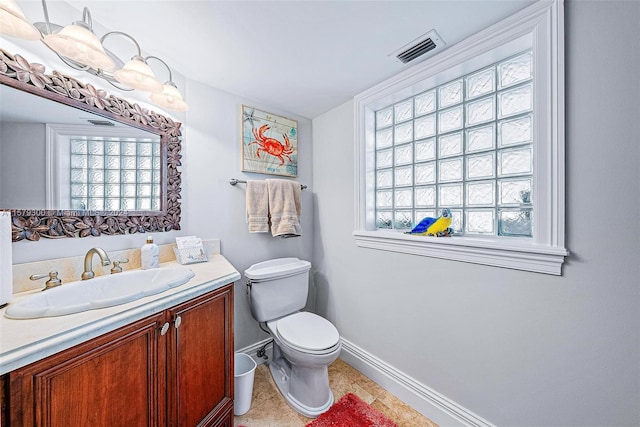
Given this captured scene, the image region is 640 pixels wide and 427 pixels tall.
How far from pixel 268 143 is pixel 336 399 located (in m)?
1.87

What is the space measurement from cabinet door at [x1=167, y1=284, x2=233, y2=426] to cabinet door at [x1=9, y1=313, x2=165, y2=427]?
0.06 m

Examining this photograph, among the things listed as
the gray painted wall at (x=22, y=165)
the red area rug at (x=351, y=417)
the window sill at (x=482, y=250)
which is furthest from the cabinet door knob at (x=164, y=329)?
the window sill at (x=482, y=250)

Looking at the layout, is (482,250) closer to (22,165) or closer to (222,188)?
(222,188)

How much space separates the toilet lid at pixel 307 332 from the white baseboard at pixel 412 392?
0.48 meters

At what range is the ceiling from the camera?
101 cm

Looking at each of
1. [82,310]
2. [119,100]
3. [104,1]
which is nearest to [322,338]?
[82,310]

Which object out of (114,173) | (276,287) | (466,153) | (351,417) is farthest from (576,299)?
(114,173)

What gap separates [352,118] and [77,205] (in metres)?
1.71

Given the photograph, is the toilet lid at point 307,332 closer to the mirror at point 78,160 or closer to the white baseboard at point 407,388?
the white baseboard at point 407,388

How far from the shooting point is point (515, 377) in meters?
1.07

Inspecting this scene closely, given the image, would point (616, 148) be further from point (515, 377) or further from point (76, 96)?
point (76, 96)

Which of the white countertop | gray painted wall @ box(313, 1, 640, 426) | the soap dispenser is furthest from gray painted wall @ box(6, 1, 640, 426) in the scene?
the white countertop

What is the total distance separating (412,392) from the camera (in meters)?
1.41

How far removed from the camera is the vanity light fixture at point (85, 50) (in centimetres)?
78
